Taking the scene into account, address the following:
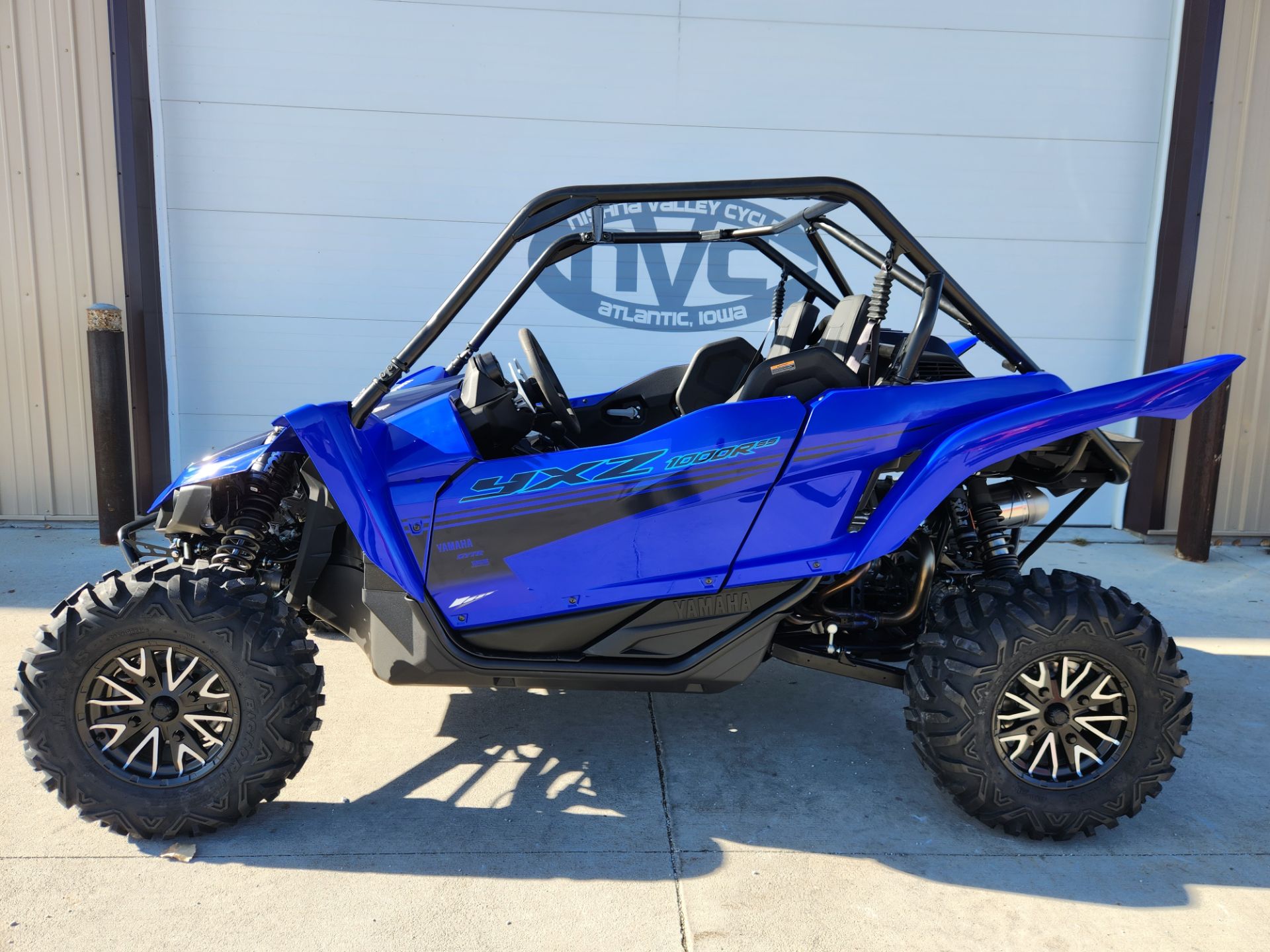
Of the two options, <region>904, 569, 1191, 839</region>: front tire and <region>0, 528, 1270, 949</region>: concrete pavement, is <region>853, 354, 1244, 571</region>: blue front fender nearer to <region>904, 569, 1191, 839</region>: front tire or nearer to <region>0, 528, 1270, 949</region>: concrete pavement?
<region>904, 569, 1191, 839</region>: front tire

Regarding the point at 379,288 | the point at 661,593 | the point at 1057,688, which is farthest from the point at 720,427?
the point at 379,288

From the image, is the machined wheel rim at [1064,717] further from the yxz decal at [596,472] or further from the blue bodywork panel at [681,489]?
the yxz decal at [596,472]

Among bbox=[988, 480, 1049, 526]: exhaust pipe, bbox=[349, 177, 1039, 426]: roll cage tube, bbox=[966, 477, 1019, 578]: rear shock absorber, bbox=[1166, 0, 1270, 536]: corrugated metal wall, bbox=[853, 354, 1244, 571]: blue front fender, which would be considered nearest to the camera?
bbox=[349, 177, 1039, 426]: roll cage tube

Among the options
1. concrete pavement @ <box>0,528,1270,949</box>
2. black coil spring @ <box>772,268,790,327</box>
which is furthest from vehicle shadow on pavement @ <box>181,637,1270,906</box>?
black coil spring @ <box>772,268,790,327</box>

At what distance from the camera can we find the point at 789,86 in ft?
17.1

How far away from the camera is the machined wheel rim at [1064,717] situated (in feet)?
7.66

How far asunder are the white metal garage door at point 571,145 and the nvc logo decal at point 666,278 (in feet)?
0.07

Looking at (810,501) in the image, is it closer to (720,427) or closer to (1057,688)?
(720,427)

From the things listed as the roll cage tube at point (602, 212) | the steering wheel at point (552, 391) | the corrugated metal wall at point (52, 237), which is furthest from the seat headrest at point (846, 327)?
the corrugated metal wall at point (52, 237)

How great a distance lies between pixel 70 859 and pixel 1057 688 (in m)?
2.54

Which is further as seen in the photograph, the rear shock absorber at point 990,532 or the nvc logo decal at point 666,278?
the nvc logo decal at point 666,278

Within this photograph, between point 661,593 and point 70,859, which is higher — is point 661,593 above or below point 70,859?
above

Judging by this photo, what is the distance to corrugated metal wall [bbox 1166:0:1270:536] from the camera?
17.3 ft

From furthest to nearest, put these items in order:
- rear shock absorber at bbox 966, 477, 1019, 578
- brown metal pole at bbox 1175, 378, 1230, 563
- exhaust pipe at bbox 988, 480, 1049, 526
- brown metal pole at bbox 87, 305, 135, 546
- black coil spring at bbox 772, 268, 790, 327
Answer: brown metal pole at bbox 1175, 378, 1230, 563
brown metal pole at bbox 87, 305, 135, 546
black coil spring at bbox 772, 268, 790, 327
exhaust pipe at bbox 988, 480, 1049, 526
rear shock absorber at bbox 966, 477, 1019, 578
